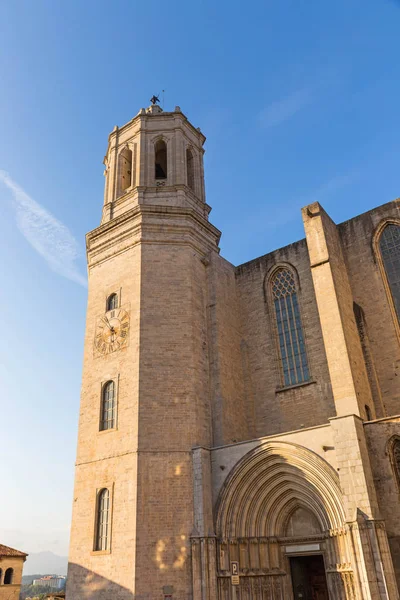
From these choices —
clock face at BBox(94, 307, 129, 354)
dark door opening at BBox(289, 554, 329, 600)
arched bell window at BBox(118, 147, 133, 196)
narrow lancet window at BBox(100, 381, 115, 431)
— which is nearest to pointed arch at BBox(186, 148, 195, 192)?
arched bell window at BBox(118, 147, 133, 196)

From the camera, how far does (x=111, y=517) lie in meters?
13.0

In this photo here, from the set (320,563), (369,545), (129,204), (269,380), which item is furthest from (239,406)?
(129,204)

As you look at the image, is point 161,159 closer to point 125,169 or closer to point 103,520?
point 125,169

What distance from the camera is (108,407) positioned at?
14758mm

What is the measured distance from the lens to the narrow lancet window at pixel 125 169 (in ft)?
64.4

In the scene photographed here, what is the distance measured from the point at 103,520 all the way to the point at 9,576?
1928cm

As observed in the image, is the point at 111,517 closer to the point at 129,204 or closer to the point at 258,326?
the point at 258,326

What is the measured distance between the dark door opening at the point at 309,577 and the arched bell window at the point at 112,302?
351 inches

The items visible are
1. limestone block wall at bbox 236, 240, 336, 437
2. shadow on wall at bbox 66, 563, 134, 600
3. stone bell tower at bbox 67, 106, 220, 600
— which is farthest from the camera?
limestone block wall at bbox 236, 240, 336, 437

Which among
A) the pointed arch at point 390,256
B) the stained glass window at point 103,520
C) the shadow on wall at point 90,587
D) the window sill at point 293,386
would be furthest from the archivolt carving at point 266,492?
the pointed arch at point 390,256

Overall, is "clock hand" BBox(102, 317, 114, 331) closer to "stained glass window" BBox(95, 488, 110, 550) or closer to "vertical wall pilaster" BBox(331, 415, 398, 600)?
"stained glass window" BBox(95, 488, 110, 550)

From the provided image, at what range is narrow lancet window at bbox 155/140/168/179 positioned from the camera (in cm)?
2036

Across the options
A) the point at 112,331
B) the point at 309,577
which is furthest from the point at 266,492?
the point at 112,331

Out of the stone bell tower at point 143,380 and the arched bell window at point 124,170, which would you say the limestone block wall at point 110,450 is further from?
the arched bell window at point 124,170
